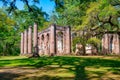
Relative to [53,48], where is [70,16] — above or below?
above

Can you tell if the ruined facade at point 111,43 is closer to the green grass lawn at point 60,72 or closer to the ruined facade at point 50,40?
the ruined facade at point 50,40

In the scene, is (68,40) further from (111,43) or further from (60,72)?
(60,72)

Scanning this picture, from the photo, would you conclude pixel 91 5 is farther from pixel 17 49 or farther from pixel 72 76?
pixel 17 49

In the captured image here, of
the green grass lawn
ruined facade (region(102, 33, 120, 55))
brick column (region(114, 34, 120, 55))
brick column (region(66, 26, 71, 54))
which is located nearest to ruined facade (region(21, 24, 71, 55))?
brick column (region(66, 26, 71, 54))

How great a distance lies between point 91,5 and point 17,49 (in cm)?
5663

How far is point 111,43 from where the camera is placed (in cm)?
5841

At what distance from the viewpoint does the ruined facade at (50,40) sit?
44.8 m

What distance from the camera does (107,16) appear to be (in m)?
29.8

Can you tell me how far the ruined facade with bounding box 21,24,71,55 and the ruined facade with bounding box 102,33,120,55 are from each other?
27.2ft

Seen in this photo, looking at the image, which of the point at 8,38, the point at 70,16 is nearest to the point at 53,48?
the point at 70,16

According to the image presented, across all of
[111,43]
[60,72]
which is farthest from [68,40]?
[60,72]

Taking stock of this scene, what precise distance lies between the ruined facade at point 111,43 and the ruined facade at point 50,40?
8.28m

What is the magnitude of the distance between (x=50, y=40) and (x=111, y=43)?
1742cm

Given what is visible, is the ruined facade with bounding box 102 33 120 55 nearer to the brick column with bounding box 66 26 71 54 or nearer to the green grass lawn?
the brick column with bounding box 66 26 71 54
